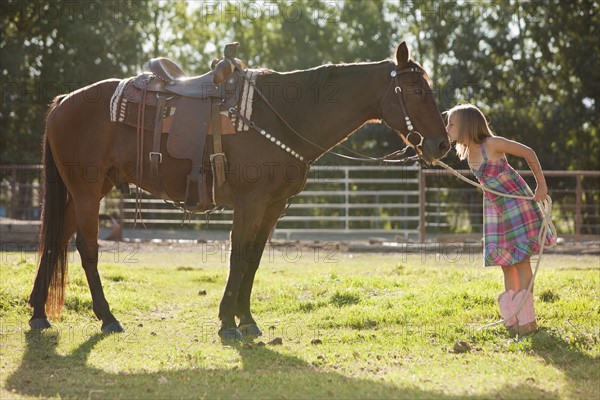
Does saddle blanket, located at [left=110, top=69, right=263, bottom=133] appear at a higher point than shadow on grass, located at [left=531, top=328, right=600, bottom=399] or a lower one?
higher

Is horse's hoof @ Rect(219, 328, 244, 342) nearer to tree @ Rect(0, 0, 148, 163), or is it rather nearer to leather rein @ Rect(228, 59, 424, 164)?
leather rein @ Rect(228, 59, 424, 164)

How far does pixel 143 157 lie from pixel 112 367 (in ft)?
6.09

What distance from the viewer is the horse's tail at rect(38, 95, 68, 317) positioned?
6.09 metres

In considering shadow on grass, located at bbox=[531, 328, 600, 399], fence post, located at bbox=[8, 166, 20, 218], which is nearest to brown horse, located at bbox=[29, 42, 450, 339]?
shadow on grass, located at bbox=[531, 328, 600, 399]

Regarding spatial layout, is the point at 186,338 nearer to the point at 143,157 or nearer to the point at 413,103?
the point at 143,157

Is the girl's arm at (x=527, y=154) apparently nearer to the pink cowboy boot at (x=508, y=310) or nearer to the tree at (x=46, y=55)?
the pink cowboy boot at (x=508, y=310)

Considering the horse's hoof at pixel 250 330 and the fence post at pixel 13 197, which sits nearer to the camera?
the horse's hoof at pixel 250 330

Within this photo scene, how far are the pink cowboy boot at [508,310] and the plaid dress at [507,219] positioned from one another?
0.24 meters

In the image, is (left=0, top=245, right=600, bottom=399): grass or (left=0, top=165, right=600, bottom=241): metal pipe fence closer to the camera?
(left=0, top=245, right=600, bottom=399): grass

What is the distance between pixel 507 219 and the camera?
17.5 feet

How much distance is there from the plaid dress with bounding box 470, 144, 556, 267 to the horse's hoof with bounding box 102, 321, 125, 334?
299 centimetres

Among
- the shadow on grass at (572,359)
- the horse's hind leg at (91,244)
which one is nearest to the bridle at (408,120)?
the shadow on grass at (572,359)

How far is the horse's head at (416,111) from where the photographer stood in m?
5.27

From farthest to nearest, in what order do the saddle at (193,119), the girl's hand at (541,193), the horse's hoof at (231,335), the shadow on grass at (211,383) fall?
the saddle at (193,119) → the horse's hoof at (231,335) → the girl's hand at (541,193) → the shadow on grass at (211,383)
